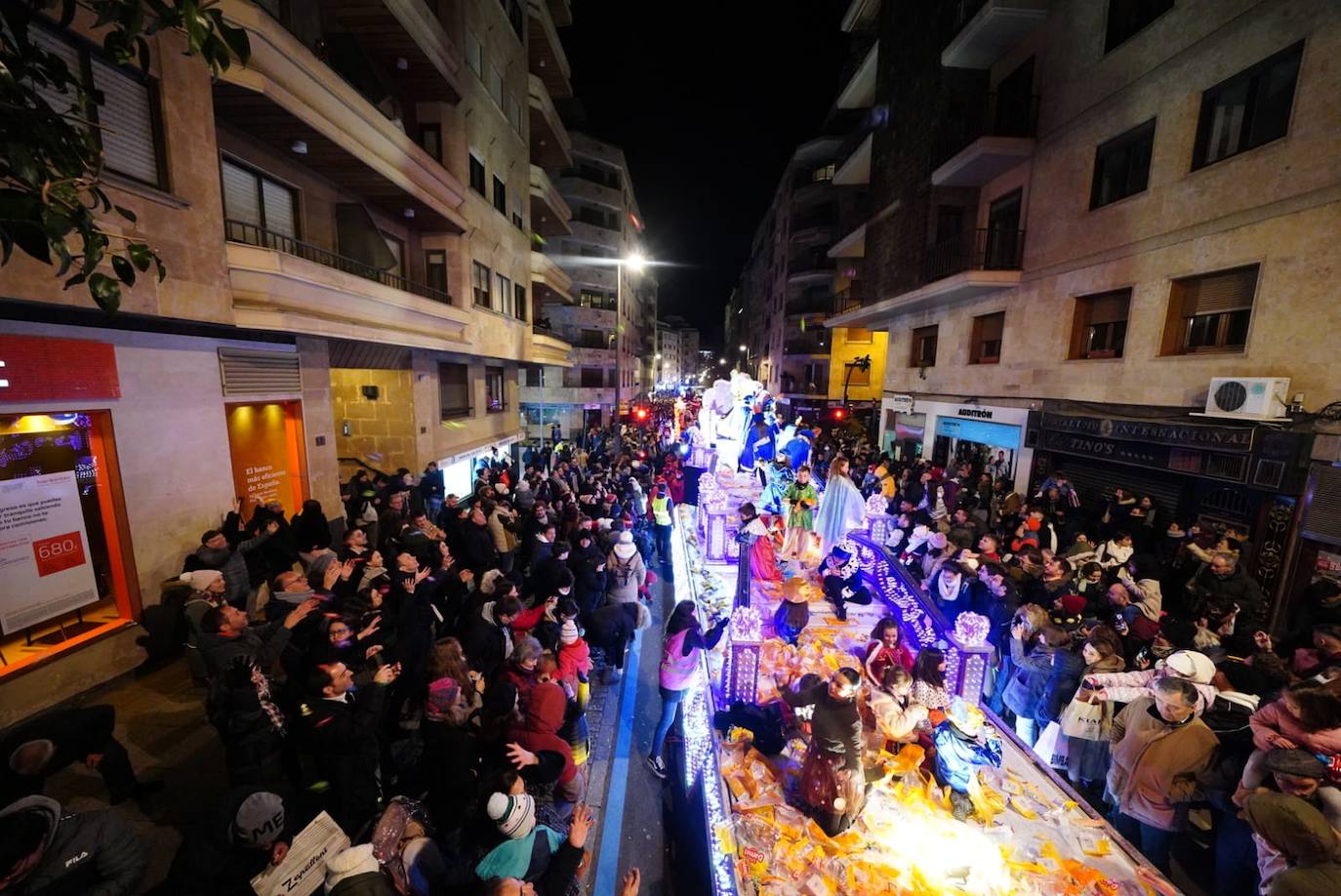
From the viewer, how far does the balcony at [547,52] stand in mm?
18016

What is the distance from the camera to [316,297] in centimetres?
825

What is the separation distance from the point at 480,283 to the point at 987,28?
1526cm

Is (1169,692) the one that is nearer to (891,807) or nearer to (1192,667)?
(1192,667)

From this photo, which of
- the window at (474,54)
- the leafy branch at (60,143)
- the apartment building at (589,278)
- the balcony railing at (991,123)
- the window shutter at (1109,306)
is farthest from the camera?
the apartment building at (589,278)

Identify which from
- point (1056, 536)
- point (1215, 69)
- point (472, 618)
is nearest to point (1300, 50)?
point (1215, 69)

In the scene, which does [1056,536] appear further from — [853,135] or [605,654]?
[853,135]

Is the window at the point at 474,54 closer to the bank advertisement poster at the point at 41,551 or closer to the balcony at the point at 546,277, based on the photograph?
the balcony at the point at 546,277

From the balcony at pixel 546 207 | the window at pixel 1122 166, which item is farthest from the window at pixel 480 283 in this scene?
the window at pixel 1122 166

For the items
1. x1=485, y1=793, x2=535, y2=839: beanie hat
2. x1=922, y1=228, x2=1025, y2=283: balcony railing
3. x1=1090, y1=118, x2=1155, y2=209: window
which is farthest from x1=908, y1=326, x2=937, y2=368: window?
x1=485, y1=793, x2=535, y2=839: beanie hat

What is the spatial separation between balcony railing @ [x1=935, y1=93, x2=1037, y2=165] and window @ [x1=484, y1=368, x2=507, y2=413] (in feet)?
52.3

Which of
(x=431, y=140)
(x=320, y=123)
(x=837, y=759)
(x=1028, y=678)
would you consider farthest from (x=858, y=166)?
(x=837, y=759)

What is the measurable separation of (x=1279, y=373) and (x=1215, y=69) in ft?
18.3

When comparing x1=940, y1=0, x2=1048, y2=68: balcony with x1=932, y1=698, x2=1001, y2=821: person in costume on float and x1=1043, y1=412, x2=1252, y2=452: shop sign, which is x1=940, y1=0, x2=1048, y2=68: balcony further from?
x1=932, y1=698, x2=1001, y2=821: person in costume on float

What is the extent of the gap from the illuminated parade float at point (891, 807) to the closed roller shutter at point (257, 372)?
26.6 ft
